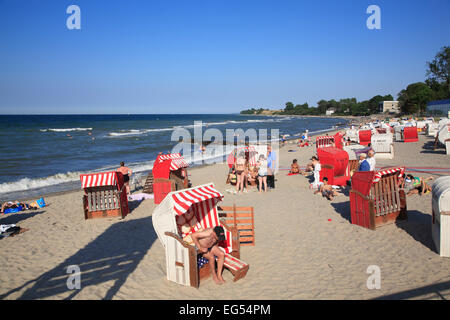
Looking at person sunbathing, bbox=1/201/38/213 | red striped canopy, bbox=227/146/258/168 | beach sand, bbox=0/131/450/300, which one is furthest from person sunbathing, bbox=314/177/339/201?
person sunbathing, bbox=1/201/38/213

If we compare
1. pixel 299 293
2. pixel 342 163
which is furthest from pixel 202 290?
pixel 342 163

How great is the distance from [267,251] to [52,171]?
19.4 metres

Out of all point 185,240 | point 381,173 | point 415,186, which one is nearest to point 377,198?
point 381,173

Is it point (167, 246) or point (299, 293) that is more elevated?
point (167, 246)

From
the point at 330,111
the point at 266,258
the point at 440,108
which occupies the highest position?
A: the point at 330,111

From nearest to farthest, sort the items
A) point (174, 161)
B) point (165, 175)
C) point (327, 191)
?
point (327, 191), point (165, 175), point (174, 161)

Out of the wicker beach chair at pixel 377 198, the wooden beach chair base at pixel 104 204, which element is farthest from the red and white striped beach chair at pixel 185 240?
the wooden beach chair base at pixel 104 204

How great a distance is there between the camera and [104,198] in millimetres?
10062

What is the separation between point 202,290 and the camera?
5.41m

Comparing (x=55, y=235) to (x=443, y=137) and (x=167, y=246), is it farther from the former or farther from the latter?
(x=443, y=137)

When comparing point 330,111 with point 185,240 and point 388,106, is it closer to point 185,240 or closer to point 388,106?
point 388,106

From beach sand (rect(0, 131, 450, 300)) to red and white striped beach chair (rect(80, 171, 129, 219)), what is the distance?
29 cm

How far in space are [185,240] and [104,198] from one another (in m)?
5.25
